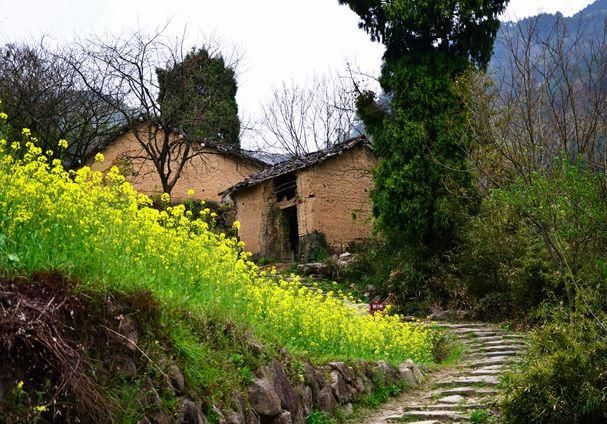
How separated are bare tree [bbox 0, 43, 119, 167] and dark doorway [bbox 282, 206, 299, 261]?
777cm

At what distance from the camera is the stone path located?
7.83 metres

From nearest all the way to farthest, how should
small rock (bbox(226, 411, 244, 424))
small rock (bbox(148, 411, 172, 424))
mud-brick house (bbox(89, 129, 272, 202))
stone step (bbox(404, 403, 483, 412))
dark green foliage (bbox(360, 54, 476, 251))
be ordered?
small rock (bbox(148, 411, 172, 424))
small rock (bbox(226, 411, 244, 424))
stone step (bbox(404, 403, 483, 412))
dark green foliage (bbox(360, 54, 476, 251))
mud-brick house (bbox(89, 129, 272, 202))

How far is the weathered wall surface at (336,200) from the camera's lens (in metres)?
25.2

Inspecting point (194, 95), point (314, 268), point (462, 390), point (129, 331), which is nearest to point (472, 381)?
point (462, 390)

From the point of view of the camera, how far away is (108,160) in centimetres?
2989

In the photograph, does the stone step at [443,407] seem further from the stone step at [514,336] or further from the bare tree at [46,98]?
the bare tree at [46,98]

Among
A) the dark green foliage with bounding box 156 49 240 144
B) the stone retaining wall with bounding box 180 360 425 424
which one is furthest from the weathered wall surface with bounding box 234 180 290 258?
the stone retaining wall with bounding box 180 360 425 424

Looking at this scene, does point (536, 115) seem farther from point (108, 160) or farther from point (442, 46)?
point (108, 160)

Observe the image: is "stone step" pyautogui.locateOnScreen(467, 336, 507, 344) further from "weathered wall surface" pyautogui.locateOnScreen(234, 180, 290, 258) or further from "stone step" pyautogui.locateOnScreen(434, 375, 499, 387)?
"weathered wall surface" pyautogui.locateOnScreen(234, 180, 290, 258)

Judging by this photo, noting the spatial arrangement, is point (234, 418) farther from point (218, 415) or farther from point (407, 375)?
point (407, 375)

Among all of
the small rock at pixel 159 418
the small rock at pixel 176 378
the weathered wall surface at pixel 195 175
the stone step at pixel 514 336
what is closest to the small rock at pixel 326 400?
the small rock at pixel 176 378

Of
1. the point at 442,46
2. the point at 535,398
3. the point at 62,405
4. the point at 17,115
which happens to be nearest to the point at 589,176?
the point at 535,398

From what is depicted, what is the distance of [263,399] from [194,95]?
20.8m

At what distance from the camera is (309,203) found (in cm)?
2522
